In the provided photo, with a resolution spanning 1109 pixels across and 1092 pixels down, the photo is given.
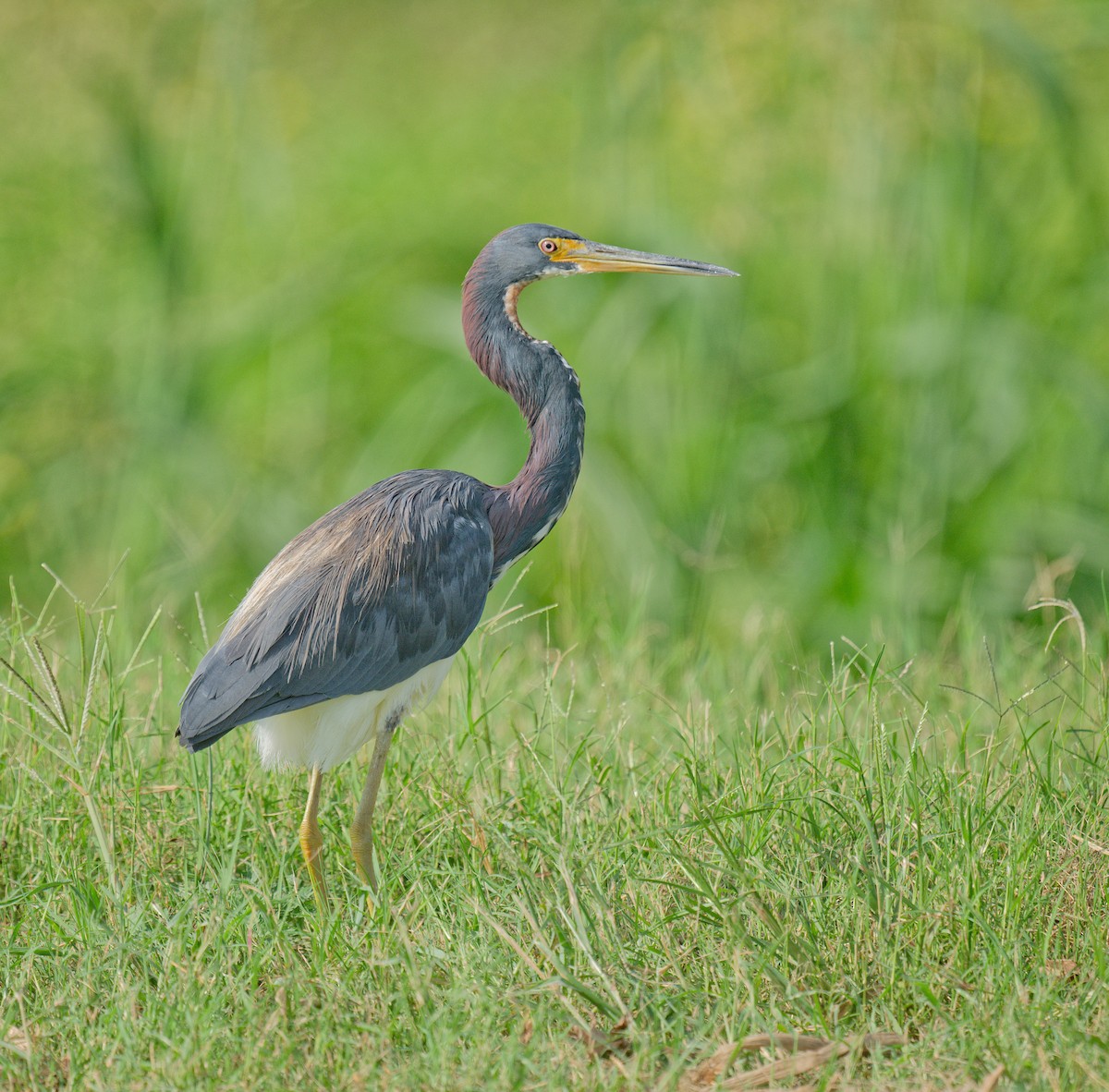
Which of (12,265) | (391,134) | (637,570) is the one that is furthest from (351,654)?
(391,134)

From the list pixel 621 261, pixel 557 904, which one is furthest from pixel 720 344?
pixel 557 904

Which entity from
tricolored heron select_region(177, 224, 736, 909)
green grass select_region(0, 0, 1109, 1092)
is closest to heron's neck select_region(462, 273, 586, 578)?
tricolored heron select_region(177, 224, 736, 909)

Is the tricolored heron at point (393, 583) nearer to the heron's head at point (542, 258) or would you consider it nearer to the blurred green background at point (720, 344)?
the heron's head at point (542, 258)

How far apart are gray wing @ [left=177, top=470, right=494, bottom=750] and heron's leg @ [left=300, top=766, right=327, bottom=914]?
0.64 ft

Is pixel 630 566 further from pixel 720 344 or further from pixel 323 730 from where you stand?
pixel 323 730

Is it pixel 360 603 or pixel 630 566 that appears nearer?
pixel 360 603

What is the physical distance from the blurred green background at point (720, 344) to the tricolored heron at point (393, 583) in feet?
4.11

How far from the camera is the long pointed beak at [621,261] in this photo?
13.4 ft

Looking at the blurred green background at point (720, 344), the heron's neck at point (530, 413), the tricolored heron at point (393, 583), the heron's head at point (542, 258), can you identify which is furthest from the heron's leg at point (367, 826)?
the blurred green background at point (720, 344)

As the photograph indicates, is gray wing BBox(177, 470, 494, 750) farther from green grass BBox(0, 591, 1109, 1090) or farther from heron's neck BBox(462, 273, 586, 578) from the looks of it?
green grass BBox(0, 591, 1109, 1090)

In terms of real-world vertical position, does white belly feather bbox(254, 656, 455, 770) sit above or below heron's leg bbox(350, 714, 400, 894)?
above

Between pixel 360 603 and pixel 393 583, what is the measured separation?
100mm

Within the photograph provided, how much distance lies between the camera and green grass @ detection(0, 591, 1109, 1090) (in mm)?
2758

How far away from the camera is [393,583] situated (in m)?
3.81
